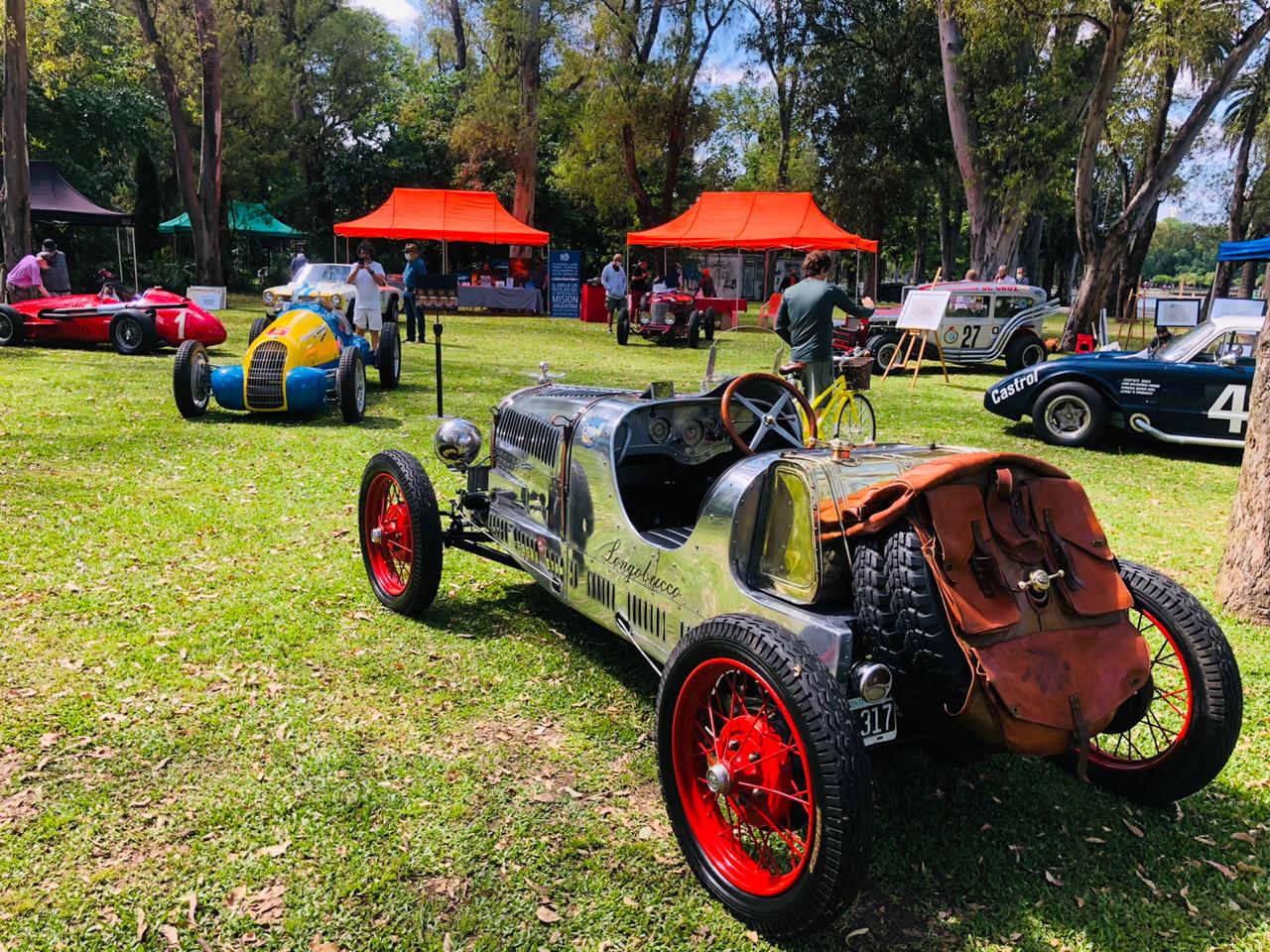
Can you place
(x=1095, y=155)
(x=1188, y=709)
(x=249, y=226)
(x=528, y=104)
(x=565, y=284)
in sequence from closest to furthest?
(x=1188, y=709) < (x=1095, y=155) < (x=565, y=284) < (x=528, y=104) < (x=249, y=226)

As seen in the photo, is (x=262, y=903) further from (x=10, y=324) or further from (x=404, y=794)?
(x=10, y=324)

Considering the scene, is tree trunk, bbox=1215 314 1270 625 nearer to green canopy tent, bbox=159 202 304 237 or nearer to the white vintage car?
the white vintage car

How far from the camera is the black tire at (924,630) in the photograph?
2473 mm

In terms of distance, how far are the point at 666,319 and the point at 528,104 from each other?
13.1m

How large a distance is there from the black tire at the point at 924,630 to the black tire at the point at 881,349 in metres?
14.3

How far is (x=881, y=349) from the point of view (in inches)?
649

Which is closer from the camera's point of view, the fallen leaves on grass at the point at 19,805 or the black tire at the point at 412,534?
the fallen leaves on grass at the point at 19,805

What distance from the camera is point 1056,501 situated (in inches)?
110

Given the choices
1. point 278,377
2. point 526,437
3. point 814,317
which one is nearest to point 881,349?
point 814,317

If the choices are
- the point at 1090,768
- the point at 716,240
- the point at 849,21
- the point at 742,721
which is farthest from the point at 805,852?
the point at 849,21

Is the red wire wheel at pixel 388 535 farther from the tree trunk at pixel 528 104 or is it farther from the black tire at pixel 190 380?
the tree trunk at pixel 528 104

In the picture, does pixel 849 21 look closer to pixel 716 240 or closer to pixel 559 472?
pixel 716 240

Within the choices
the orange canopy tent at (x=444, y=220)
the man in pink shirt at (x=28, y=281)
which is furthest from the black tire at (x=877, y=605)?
the orange canopy tent at (x=444, y=220)

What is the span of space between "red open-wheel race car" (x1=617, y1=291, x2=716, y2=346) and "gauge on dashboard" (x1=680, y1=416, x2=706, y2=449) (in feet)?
49.7
